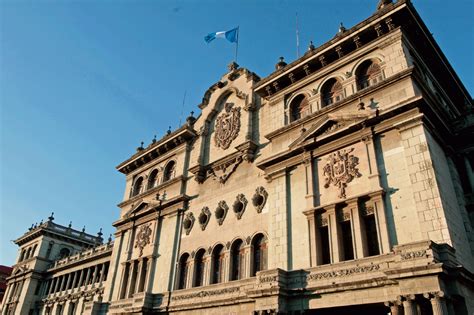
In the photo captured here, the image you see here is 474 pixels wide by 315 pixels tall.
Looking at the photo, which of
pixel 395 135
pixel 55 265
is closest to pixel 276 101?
pixel 395 135

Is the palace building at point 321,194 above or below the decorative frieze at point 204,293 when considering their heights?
above

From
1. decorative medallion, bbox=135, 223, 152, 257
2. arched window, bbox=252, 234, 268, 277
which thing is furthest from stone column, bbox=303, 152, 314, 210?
decorative medallion, bbox=135, 223, 152, 257

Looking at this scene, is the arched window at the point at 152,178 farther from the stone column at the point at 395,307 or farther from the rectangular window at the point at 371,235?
the stone column at the point at 395,307

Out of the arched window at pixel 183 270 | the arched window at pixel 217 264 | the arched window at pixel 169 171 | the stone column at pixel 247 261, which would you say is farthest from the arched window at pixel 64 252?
the stone column at pixel 247 261

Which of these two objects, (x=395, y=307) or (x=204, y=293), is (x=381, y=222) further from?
(x=204, y=293)

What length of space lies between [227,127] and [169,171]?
701cm

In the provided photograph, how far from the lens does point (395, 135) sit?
18.0 m

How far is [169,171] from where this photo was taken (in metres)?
32.1

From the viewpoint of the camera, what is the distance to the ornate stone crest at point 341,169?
18609 millimetres

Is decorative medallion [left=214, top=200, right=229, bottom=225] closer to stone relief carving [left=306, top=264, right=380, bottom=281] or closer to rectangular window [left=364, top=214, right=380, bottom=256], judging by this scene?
stone relief carving [left=306, top=264, right=380, bottom=281]

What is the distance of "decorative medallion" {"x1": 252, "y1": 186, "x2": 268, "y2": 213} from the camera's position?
2270cm

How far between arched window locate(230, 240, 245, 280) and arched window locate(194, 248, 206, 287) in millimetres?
2622

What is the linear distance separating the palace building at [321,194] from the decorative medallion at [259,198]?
0.24 feet

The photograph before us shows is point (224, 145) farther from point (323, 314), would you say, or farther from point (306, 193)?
point (323, 314)
